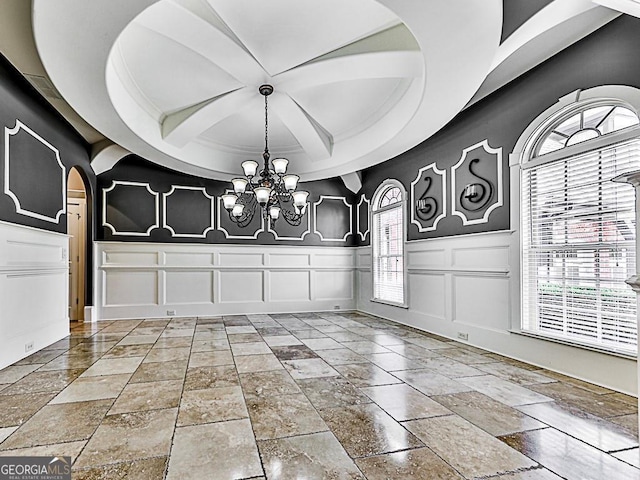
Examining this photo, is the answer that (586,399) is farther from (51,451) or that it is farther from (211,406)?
(51,451)

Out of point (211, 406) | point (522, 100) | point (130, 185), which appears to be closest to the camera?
point (211, 406)

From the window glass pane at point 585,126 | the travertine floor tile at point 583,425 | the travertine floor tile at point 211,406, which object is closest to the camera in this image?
the travertine floor tile at point 583,425

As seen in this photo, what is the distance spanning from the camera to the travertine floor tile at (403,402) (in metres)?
2.53

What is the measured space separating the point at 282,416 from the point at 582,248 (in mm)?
2870

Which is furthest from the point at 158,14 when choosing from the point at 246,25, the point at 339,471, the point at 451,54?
the point at 339,471

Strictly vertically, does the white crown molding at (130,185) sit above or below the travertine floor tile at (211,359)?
above

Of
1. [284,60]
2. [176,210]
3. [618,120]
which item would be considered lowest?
[176,210]

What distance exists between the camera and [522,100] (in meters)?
3.87

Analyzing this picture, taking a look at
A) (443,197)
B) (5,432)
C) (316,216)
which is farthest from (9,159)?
(316,216)

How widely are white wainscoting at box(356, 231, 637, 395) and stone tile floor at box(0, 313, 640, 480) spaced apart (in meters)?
0.16

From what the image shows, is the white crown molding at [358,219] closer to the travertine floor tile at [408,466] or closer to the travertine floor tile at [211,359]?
the travertine floor tile at [211,359]

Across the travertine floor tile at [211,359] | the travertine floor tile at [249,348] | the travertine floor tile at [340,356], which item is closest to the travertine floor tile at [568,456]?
the travertine floor tile at [340,356]

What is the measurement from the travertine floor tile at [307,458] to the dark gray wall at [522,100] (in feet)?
10.1

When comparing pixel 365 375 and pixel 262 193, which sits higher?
pixel 262 193
